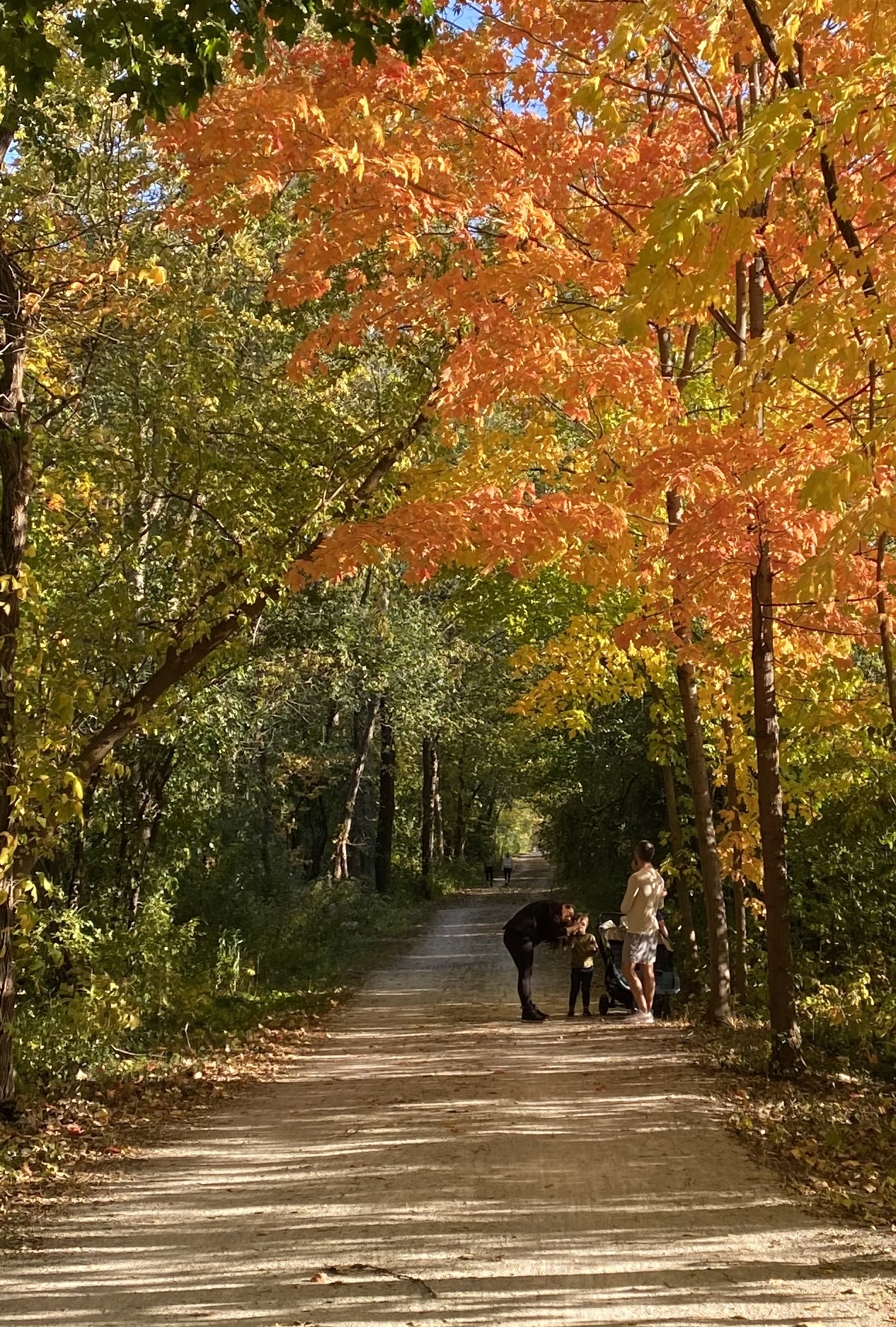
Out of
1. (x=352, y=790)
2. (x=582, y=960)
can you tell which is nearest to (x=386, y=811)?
(x=352, y=790)

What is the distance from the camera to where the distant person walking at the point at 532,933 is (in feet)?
36.9

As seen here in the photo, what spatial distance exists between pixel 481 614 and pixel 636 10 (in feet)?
41.6

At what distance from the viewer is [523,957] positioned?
11211mm

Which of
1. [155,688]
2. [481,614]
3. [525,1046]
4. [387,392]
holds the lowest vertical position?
[525,1046]

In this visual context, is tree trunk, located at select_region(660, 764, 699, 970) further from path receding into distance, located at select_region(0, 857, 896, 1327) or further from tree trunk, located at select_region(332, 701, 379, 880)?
tree trunk, located at select_region(332, 701, 379, 880)

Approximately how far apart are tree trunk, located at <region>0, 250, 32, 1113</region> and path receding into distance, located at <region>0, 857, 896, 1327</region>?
5.23 feet

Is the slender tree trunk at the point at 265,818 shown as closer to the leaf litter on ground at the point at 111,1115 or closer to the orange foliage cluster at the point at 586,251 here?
the leaf litter on ground at the point at 111,1115

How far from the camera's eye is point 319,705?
953 inches

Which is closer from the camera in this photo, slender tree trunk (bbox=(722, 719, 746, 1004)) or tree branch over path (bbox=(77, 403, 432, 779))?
tree branch over path (bbox=(77, 403, 432, 779))

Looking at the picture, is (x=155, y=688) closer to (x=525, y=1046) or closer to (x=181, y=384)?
(x=181, y=384)

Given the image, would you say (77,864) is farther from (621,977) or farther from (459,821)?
(459,821)

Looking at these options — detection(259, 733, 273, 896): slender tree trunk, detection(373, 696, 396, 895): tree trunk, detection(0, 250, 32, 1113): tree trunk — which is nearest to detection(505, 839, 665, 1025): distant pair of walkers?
detection(0, 250, 32, 1113): tree trunk

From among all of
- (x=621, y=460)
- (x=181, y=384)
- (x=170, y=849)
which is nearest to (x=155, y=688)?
(x=181, y=384)

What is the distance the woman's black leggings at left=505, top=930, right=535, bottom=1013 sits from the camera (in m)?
11.2
